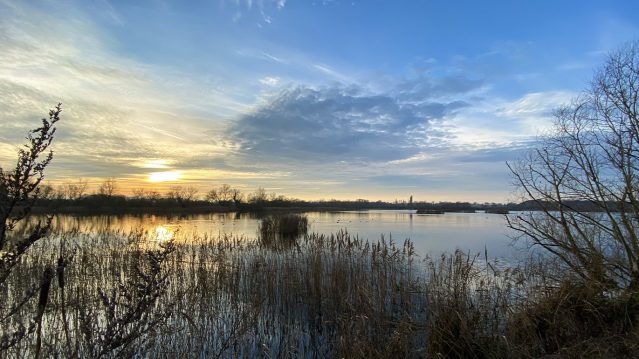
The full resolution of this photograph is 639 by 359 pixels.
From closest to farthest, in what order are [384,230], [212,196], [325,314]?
[325,314], [384,230], [212,196]

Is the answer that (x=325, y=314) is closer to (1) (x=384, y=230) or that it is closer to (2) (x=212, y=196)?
(1) (x=384, y=230)

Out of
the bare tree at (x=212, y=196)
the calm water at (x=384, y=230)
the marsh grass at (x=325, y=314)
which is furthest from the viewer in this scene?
the bare tree at (x=212, y=196)

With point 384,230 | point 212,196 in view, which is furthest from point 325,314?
point 212,196

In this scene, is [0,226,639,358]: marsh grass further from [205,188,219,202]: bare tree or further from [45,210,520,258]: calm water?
[205,188,219,202]: bare tree

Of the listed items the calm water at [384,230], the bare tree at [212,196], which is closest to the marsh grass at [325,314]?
the calm water at [384,230]

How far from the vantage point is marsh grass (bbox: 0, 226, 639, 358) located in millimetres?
5965

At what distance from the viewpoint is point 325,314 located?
9375mm

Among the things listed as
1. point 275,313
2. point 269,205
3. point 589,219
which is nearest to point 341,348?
point 275,313

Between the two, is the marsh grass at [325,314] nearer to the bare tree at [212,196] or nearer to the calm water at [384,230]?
the calm water at [384,230]

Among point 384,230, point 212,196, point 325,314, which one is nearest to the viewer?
point 325,314

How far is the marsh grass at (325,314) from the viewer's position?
5.96m

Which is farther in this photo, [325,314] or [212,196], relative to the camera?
[212,196]

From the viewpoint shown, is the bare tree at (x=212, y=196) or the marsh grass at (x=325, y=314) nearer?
the marsh grass at (x=325, y=314)

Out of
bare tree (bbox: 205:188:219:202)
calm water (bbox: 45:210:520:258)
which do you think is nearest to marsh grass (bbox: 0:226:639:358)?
calm water (bbox: 45:210:520:258)
